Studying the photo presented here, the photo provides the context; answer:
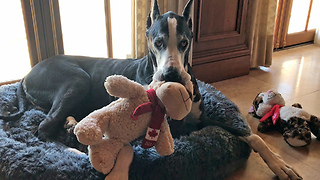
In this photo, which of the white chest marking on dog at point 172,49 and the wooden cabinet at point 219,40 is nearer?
the white chest marking on dog at point 172,49

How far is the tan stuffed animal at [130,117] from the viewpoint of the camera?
112 cm

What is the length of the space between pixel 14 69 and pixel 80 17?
76 centimetres

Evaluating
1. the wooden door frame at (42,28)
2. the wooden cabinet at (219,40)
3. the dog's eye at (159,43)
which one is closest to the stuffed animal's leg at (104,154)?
the dog's eye at (159,43)

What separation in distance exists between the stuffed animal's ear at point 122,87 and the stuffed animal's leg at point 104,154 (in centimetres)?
19

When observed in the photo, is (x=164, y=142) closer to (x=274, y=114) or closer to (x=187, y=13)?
(x=187, y=13)

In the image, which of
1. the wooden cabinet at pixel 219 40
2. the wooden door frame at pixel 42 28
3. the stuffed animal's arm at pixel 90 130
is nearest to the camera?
the stuffed animal's arm at pixel 90 130

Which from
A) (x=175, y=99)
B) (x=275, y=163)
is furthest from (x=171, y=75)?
(x=275, y=163)

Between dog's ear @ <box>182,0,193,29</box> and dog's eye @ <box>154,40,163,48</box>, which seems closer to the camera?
dog's eye @ <box>154,40,163,48</box>

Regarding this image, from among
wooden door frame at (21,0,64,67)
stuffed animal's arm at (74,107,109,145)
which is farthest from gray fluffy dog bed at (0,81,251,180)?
wooden door frame at (21,0,64,67)

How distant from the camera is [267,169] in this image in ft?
5.37

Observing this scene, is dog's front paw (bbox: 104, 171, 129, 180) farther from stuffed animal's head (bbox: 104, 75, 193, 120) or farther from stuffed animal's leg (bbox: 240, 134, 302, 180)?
stuffed animal's leg (bbox: 240, 134, 302, 180)

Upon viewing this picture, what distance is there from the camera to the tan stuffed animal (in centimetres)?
112

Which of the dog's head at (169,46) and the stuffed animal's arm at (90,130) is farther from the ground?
the dog's head at (169,46)

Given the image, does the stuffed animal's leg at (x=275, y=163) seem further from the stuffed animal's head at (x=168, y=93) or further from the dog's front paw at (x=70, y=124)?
the dog's front paw at (x=70, y=124)
